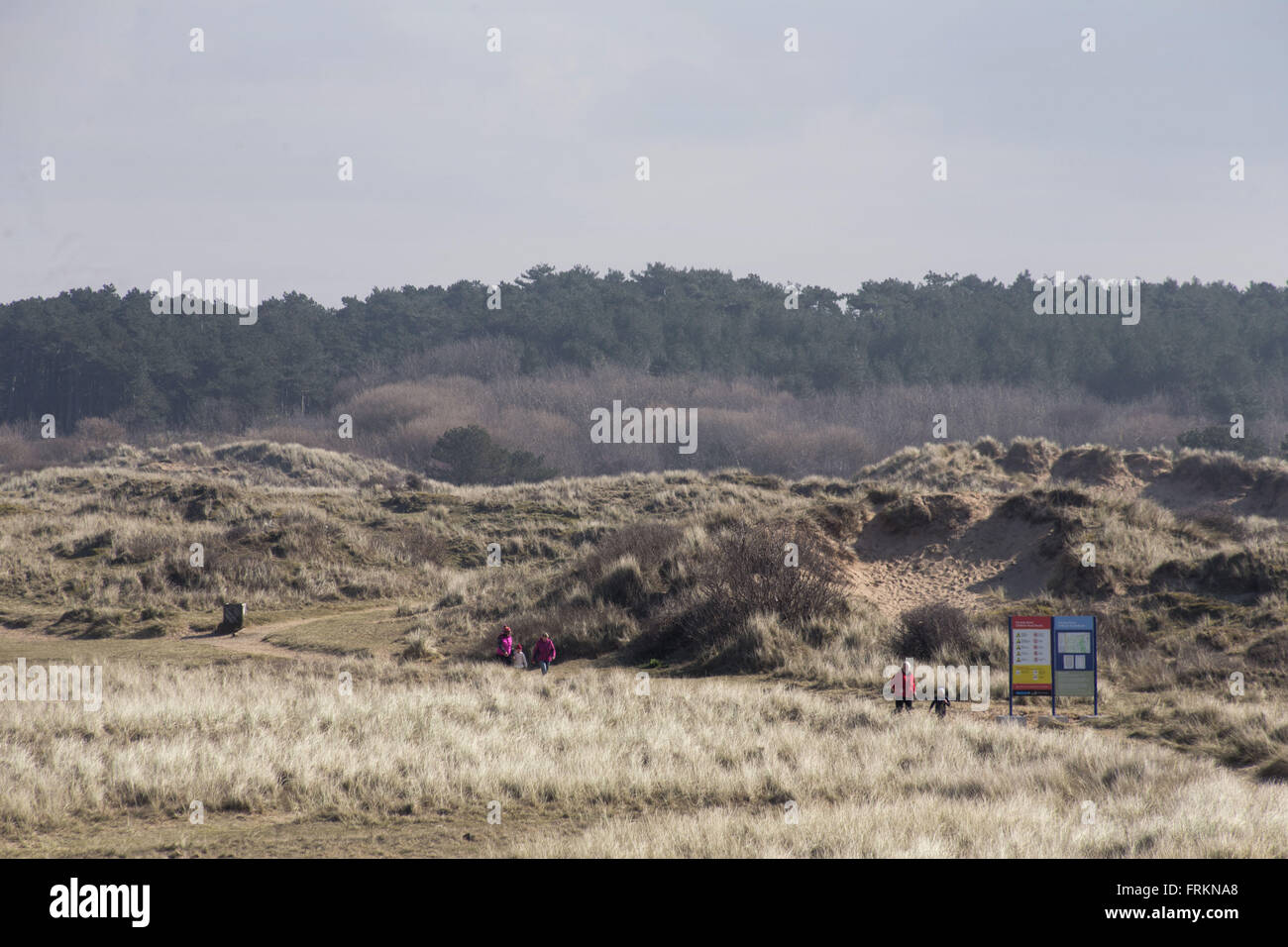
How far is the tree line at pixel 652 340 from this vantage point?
8512cm

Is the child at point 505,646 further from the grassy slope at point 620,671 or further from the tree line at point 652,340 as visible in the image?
the tree line at point 652,340

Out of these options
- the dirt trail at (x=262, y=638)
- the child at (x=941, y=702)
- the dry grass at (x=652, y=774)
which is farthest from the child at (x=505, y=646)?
the child at (x=941, y=702)

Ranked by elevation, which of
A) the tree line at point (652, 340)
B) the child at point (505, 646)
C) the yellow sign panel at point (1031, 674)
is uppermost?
the tree line at point (652, 340)

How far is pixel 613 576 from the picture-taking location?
87.0 ft

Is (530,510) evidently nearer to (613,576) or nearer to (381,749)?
(613,576)

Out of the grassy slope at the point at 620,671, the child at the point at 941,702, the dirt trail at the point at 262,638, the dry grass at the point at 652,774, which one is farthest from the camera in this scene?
the dirt trail at the point at 262,638

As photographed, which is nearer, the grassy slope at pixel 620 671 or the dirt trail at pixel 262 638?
the grassy slope at pixel 620 671

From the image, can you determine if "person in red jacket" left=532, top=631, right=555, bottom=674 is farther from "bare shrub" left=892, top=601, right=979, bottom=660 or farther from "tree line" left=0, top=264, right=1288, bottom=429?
"tree line" left=0, top=264, right=1288, bottom=429

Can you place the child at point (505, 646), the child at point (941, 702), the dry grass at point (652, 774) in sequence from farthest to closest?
the child at point (505, 646) → the child at point (941, 702) → the dry grass at point (652, 774)

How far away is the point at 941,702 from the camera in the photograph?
1530cm

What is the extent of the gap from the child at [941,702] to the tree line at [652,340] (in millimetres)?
→ 78357

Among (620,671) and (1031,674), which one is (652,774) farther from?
(620,671)

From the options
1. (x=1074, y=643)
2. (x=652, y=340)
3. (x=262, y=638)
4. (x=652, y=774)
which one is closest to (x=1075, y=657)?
(x=1074, y=643)

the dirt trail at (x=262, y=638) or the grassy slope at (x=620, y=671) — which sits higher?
the grassy slope at (x=620, y=671)
